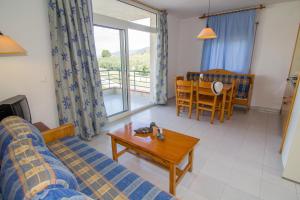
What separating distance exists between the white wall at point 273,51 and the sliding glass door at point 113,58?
3222 millimetres

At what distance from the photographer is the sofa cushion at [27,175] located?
642 millimetres

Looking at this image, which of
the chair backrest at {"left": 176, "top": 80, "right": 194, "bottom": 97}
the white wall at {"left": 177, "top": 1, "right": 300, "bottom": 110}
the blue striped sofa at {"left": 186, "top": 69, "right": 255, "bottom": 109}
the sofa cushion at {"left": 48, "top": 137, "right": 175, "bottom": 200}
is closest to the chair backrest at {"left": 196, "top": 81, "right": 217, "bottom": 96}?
the chair backrest at {"left": 176, "top": 80, "right": 194, "bottom": 97}

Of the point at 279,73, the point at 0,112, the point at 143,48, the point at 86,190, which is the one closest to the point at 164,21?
the point at 143,48

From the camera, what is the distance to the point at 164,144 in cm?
166

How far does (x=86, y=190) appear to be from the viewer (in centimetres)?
110

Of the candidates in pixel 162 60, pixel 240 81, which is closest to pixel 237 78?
pixel 240 81

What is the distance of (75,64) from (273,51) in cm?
425

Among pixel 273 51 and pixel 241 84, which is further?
pixel 241 84

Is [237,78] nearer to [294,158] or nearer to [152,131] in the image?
[294,158]

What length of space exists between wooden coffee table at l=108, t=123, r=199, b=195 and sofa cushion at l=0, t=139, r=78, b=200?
868mm

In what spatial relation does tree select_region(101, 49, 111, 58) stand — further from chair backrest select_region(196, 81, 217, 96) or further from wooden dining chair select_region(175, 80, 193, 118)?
chair backrest select_region(196, 81, 217, 96)

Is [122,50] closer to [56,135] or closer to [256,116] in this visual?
[56,135]

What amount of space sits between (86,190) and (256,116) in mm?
3868

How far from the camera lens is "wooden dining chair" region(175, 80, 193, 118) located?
3.32 meters
